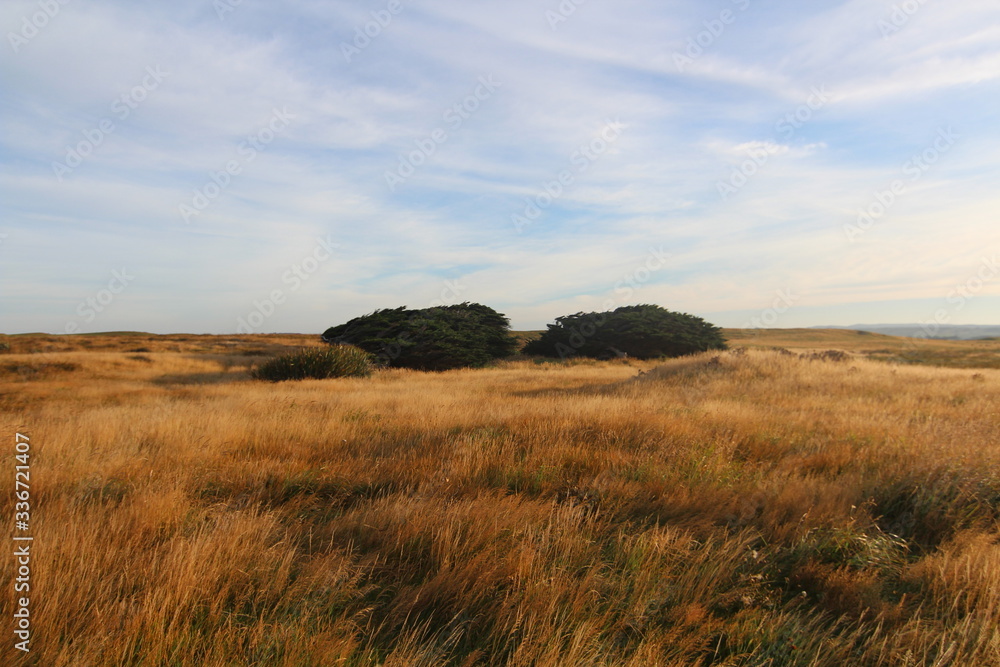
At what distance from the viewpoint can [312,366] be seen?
61.8ft

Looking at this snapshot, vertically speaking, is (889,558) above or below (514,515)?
below

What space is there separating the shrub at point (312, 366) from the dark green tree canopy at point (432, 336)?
6.16m

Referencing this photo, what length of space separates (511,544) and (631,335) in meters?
31.1

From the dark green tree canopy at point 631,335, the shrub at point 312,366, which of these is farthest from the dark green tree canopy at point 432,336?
the shrub at point 312,366

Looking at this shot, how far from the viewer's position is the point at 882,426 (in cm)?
708

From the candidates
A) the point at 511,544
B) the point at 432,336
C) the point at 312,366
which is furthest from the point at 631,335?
the point at 511,544

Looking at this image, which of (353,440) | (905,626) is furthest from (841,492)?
(353,440)

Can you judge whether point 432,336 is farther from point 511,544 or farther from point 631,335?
point 511,544

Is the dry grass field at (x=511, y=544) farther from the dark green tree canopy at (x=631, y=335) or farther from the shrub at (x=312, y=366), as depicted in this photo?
the dark green tree canopy at (x=631, y=335)

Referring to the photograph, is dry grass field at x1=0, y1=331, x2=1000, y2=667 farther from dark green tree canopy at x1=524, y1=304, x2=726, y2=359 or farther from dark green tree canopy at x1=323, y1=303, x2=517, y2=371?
dark green tree canopy at x1=524, y1=304, x2=726, y2=359

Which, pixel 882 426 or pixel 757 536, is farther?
pixel 882 426

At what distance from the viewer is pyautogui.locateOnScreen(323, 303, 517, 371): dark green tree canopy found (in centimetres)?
2619

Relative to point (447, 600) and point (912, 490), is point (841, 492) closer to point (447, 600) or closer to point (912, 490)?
point (912, 490)

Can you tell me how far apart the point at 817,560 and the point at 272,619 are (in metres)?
3.23
